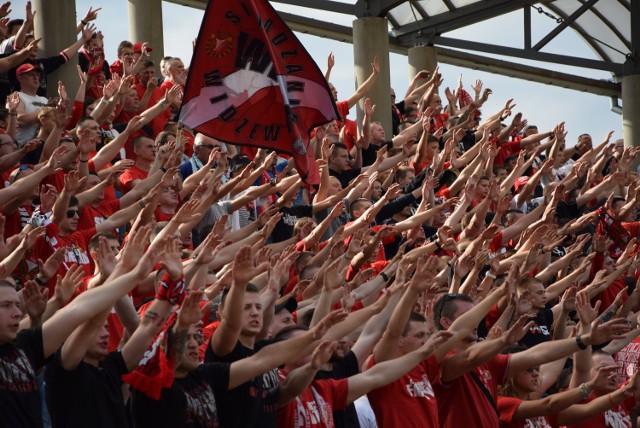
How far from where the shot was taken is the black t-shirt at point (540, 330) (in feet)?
30.3

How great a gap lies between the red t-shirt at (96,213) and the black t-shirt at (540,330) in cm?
300

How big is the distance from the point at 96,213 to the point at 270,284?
98.8 inches

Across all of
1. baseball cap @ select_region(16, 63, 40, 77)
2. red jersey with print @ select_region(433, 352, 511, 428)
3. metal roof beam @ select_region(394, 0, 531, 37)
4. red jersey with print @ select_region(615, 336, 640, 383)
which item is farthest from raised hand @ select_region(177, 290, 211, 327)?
metal roof beam @ select_region(394, 0, 531, 37)

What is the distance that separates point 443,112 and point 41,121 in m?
7.82

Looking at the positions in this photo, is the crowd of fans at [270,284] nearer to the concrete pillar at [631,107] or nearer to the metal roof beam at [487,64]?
the metal roof beam at [487,64]

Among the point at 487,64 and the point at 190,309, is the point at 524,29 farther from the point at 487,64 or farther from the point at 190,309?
the point at 190,309

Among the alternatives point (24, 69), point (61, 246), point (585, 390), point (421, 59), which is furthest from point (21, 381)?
point (421, 59)

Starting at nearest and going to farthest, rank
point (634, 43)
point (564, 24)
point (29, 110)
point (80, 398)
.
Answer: point (80, 398)
point (29, 110)
point (564, 24)
point (634, 43)

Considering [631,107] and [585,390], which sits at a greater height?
[631,107]

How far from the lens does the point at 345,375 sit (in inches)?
274

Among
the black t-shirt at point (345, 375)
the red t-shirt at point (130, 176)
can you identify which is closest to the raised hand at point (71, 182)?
the red t-shirt at point (130, 176)

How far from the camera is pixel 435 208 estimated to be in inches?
402

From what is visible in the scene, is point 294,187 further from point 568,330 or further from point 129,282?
point 129,282

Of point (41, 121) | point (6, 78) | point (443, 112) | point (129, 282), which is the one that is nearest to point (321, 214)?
point (41, 121)
